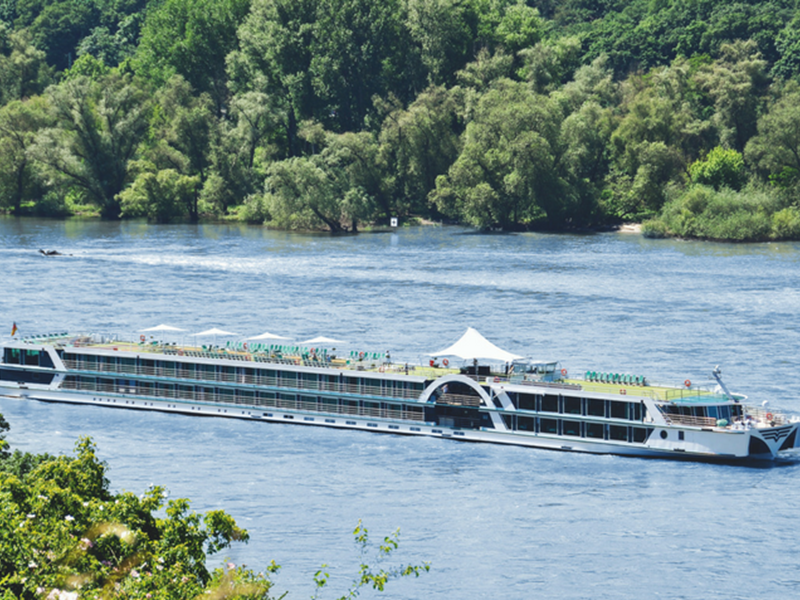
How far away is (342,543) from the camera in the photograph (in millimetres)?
48375

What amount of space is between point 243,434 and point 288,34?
140 m

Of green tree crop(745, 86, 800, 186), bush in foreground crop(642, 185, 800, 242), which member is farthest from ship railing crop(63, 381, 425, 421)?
green tree crop(745, 86, 800, 186)

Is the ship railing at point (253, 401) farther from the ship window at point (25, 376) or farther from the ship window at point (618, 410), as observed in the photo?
the ship window at point (618, 410)

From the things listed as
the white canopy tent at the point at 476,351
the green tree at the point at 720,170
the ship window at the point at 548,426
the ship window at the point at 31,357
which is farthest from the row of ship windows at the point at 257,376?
the green tree at the point at 720,170

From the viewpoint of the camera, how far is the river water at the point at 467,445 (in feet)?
153

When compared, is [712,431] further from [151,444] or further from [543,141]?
[543,141]

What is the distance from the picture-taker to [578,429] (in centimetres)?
6462

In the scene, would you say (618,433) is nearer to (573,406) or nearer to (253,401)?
(573,406)

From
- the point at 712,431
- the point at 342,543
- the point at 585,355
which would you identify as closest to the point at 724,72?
the point at 585,355

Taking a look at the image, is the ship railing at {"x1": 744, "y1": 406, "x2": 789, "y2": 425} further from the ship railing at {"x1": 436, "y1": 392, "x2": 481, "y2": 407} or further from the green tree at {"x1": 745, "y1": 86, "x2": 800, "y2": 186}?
the green tree at {"x1": 745, "y1": 86, "x2": 800, "y2": 186}

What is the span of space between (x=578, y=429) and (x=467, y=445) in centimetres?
619

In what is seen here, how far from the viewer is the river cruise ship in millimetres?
62188

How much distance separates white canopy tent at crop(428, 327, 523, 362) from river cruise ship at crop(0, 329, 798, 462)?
255 millimetres

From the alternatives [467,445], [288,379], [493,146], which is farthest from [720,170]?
[467,445]
